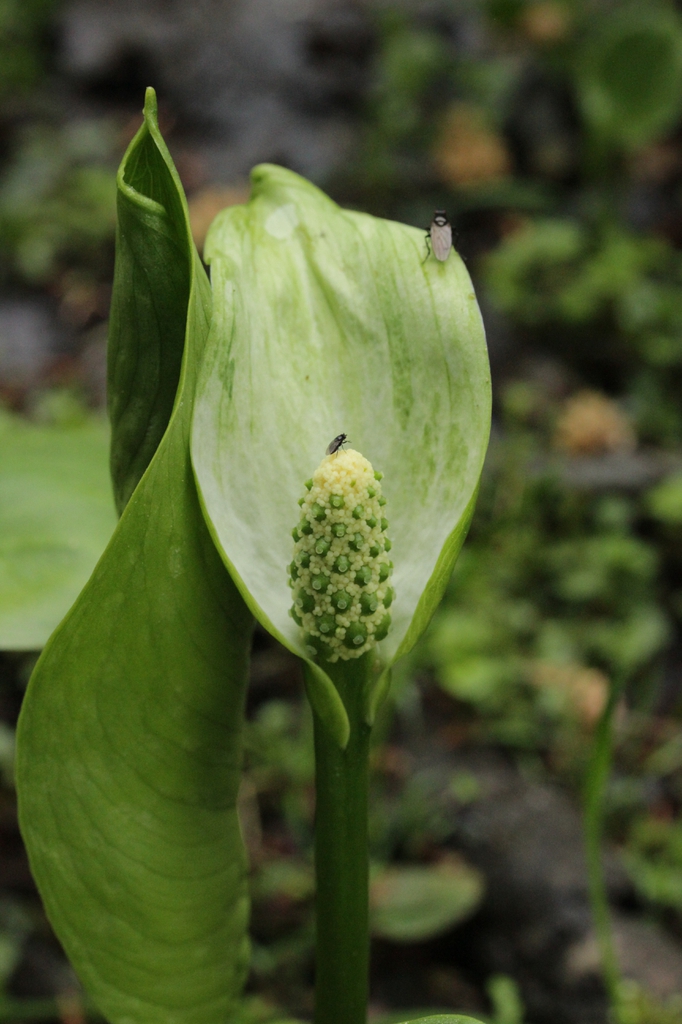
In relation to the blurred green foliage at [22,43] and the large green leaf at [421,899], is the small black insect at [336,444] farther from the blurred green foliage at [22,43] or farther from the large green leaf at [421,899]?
the blurred green foliage at [22,43]

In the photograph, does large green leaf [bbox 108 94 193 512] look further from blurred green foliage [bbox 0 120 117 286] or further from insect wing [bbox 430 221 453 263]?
blurred green foliage [bbox 0 120 117 286]

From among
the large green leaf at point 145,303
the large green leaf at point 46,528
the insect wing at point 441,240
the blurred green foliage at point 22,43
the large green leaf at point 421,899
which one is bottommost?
the large green leaf at point 421,899

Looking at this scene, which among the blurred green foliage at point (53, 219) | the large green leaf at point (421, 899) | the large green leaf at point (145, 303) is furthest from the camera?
the blurred green foliage at point (53, 219)

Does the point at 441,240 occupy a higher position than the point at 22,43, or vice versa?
the point at 22,43

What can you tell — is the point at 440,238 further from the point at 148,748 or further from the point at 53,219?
the point at 53,219

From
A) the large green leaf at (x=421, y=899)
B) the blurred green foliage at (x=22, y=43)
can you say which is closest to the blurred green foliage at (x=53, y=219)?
the blurred green foliage at (x=22, y=43)

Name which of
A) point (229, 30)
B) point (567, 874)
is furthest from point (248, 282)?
point (229, 30)

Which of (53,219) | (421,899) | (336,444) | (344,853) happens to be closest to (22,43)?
(53,219)
